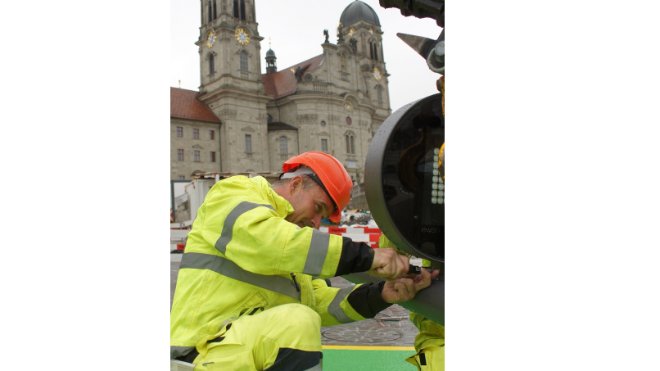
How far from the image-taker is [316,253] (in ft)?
3.68

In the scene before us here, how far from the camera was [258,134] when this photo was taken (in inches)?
985

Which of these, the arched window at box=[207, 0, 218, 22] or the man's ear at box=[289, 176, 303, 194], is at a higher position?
the arched window at box=[207, 0, 218, 22]

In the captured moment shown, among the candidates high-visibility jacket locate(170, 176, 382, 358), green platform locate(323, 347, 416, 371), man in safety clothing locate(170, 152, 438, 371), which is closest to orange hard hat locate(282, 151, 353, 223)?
man in safety clothing locate(170, 152, 438, 371)

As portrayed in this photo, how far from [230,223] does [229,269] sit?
0.14m

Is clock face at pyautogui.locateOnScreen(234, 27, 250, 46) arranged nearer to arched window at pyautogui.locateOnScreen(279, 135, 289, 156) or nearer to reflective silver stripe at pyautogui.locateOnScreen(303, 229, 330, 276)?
reflective silver stripe at pyautogui.locateOnScreen(303, 229, 330, 276)

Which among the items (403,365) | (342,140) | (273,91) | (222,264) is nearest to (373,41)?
(222,264)

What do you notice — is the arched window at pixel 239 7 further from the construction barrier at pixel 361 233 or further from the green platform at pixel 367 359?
the construction barrier at pixel 361 233

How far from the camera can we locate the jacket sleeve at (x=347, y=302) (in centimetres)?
148

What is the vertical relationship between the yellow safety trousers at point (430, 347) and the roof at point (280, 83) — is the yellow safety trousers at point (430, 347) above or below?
below

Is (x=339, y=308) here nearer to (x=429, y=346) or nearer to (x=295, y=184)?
(x=429, y=346)

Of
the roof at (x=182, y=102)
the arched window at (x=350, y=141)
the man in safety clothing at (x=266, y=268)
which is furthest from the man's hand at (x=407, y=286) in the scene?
the arched window at (x=350, y=141)

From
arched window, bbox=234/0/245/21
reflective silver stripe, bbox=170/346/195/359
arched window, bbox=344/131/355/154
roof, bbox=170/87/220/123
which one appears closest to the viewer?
roof, bbox=170/87/220/123

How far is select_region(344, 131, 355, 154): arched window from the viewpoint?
954 inches

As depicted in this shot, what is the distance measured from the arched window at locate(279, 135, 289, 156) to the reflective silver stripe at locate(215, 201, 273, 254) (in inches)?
990
